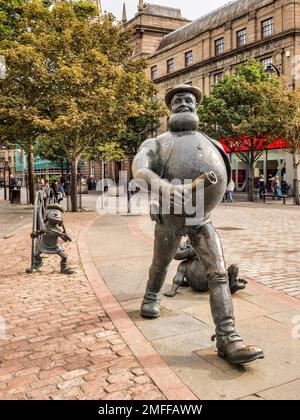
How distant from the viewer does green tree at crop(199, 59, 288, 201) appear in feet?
77.5

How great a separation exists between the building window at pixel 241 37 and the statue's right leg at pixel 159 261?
34.2 metres

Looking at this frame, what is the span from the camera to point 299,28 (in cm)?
2972

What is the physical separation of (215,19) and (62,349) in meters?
40.8

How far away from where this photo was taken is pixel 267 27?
32.6 m

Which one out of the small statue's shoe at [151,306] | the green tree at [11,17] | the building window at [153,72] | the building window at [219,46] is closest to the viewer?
the small statue's shoe at [151,306]

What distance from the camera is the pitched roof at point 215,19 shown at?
34.8m

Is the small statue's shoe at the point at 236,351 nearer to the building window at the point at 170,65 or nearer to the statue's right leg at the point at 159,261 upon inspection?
the statue's right leg at the point at 159,261

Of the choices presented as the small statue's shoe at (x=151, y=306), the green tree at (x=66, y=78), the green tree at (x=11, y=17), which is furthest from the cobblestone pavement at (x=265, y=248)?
the green tree at (x=11, y=17)

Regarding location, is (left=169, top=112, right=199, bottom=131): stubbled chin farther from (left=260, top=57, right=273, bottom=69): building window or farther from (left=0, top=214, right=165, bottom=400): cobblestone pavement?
(left=260, top=57, right=273, bottom=69): building window

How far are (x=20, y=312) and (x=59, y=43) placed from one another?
1508cm

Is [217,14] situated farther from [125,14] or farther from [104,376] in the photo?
[104,376]

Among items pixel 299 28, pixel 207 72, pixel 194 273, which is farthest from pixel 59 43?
pixel 207 72

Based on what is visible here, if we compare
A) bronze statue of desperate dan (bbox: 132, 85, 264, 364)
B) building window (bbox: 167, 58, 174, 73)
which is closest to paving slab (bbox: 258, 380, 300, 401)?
bronze statue of desperate dan (bbox: 132, 85, 264, 364)

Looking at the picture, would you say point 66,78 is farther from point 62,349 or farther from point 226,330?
point 226,330
